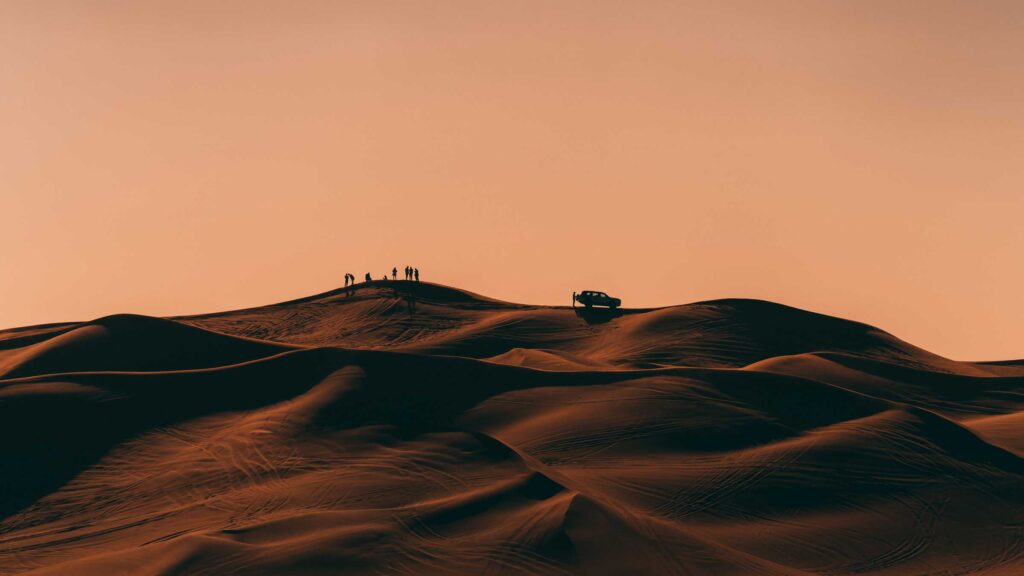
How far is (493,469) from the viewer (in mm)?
34969

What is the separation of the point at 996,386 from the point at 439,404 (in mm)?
26976

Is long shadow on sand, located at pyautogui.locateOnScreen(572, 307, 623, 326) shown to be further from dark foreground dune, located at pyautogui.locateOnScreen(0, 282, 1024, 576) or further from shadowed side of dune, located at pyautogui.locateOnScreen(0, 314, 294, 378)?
shadowed side of dune, located at pyautogui.locateOnScreen(0, 314, 294, 378)

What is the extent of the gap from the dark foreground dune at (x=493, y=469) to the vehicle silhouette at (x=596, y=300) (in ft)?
43.1

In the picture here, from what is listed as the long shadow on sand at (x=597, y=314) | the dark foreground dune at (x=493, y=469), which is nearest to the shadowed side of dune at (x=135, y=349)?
the dark foreground dune at (x=493, y=469)

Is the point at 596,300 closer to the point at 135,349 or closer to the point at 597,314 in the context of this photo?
the point at 597,314

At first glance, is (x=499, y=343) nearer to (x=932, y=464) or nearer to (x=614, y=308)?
(x=614, y=308)

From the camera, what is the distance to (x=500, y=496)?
32.3 m

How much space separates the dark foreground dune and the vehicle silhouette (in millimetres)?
13151

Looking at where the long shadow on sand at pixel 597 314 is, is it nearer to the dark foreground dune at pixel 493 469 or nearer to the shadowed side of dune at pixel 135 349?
the dark foreground dune at pixel 493 469

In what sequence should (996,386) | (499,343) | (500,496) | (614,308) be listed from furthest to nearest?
(614,308), (499,343), (996,386), (500,496)

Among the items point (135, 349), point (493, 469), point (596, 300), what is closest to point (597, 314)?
point (596, 300)

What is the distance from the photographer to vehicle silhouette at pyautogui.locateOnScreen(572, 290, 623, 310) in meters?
65.6

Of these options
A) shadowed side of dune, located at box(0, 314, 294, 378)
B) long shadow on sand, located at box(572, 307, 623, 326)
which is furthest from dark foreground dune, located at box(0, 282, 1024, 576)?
long shadow on sand, located at box(572, 307, 623, 326)

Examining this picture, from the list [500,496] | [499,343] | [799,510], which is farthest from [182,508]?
[499,343]
